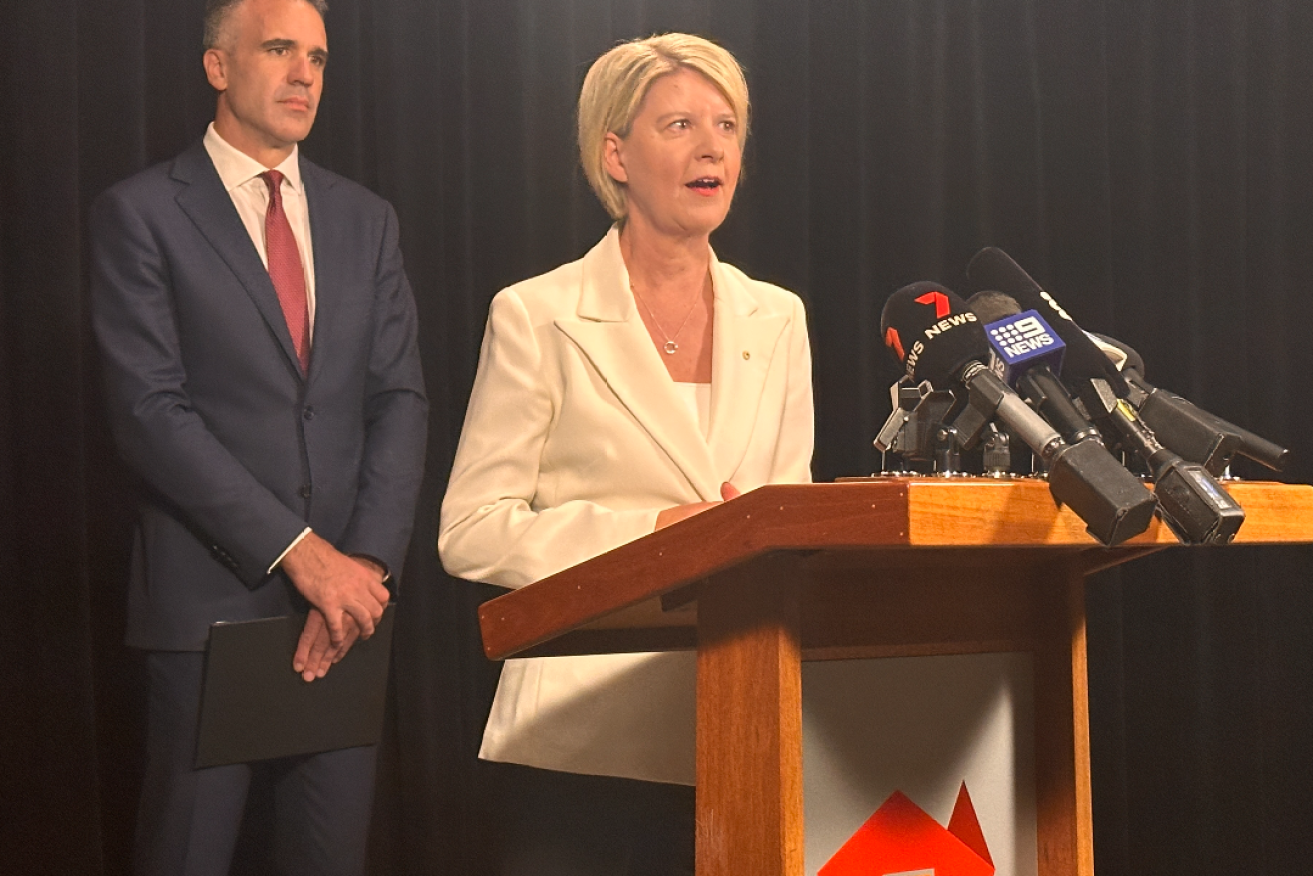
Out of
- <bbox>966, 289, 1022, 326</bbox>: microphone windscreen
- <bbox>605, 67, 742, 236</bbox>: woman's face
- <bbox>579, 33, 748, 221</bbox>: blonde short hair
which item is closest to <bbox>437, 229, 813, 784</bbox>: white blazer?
<bbox>605, 67, 742, 236</bbox>: woman's face

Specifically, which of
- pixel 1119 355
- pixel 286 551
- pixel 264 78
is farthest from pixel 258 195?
pixel 1119 355

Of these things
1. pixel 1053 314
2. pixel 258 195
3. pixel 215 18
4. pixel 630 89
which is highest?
pixel 215 18

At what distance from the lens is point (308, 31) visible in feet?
7.94

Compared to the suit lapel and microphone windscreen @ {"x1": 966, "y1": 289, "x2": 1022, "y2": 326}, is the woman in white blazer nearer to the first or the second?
microphone windscreen @ {"x1": 966, "y1": 289, "x2": 1022, "y2": 326}

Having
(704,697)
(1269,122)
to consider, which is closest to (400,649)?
(704,697)

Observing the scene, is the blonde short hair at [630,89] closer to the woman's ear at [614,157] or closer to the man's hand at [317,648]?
the woman's ear at [614,157]

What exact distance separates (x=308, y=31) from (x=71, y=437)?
0.82 m

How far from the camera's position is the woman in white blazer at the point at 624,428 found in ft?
4.49

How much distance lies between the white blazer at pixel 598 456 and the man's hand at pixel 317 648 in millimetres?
567

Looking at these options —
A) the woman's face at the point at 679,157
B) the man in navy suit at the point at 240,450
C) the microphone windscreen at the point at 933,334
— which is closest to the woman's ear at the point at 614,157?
the woman's face at the point at 679,157

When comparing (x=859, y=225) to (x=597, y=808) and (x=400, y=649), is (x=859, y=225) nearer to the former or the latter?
(x=400, y=649)

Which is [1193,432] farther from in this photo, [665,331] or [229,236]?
[229,236]

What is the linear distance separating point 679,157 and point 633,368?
0.48m

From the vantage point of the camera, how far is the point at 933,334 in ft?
3.69
